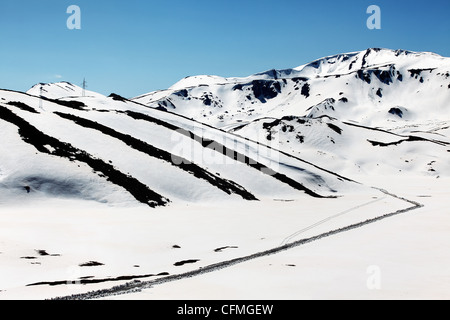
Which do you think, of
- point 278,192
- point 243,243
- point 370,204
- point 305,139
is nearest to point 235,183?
point 278,192

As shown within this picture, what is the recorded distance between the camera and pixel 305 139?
423 ft

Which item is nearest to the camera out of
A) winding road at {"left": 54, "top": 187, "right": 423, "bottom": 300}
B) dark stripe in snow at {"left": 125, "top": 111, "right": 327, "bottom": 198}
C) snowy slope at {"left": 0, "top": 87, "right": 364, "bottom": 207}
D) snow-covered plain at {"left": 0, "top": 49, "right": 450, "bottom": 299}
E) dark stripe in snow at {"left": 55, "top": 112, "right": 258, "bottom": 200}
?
winding road at {"left": 54, "top": 187, "right": 423, "bottom": 300}

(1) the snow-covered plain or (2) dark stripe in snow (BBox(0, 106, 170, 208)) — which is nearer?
(1) the snow-covered plain

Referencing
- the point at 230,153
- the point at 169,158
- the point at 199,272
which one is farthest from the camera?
the point at 230,153

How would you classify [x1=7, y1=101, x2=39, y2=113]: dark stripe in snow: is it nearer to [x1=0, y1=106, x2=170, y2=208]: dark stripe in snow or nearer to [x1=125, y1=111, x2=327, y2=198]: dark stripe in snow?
[x1=0, y1=106, x2=170, y2=208]: dark stripe in snow

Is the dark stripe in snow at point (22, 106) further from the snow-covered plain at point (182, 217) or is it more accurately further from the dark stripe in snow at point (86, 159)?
the dark stripe in snow at point (86, 159)

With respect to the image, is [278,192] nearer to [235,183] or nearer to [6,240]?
[235,183]

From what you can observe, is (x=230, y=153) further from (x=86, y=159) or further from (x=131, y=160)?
(x=86, y=159)

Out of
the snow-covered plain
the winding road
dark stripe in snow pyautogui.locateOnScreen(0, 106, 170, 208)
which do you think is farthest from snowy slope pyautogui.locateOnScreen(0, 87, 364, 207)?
the winding road

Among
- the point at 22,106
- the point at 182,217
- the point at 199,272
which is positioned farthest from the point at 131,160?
the point at 199,272

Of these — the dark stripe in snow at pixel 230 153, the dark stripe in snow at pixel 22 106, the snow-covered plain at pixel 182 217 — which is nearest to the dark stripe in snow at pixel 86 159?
the snow-covered plain at pixel 182 217

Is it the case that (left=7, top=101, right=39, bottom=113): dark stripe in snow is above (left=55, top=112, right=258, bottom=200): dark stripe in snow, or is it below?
above

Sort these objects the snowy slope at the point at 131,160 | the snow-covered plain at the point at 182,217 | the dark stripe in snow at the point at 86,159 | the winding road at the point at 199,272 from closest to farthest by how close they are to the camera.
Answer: the winding road at the point at 199,272 < the snow-covered plain at the point at 182,217 < the snowy slope at the point at 131,160 < the dark stripe in snow at the point at 86,159

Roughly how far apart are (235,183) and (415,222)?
84.4ft
